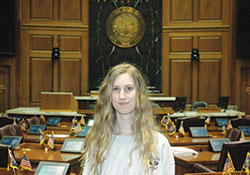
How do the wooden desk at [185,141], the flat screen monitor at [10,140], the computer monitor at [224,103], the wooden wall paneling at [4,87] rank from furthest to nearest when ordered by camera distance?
the wooden wall paneling at [4,87], the computer monitor at [224,103], the wooden desk at [185,141], the flat screen monitor at [10,140]

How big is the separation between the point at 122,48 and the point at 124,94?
9.00m

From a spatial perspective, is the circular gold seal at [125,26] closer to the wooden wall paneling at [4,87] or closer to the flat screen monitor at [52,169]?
the wooden wall paneling at [4,87]

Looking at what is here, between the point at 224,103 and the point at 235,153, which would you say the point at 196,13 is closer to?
the point at 224,103

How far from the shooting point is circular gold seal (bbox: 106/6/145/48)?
1082cm

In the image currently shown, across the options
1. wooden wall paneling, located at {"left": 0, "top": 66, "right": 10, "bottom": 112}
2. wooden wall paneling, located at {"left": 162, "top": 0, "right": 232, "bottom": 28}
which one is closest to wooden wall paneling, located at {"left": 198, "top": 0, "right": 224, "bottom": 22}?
wooden wall paneling, located at {"left": 162, "top": 0, "right": 232, "bottom": 28}

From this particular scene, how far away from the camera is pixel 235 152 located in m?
3.33

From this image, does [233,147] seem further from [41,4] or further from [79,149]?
[41,4]

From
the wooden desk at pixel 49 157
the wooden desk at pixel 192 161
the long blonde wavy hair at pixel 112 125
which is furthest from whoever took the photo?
the wooden desk at pixel 192 161

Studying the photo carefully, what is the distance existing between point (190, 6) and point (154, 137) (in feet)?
31.1

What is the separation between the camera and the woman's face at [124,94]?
6.25 feet

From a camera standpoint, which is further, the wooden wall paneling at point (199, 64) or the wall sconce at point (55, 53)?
the wooden wall paneling at point (199, 64)

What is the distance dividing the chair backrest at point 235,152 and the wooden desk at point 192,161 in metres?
0.32

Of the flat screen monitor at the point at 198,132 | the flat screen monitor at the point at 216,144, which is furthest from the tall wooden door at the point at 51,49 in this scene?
the flat screen monitor at the point at 216,144

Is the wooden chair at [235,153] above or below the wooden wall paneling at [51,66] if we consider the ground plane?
below
